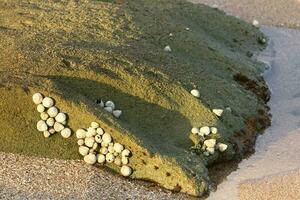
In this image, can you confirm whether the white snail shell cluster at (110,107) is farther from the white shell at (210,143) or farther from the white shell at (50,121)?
the white shell at (210,143)

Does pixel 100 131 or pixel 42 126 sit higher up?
pixel 100 131

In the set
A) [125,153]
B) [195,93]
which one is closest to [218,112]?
[195,93]

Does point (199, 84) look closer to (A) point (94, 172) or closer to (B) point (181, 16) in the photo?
(A) point (94, 172)

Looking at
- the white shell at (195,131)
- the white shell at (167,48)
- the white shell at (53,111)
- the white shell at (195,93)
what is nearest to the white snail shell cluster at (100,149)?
the white shell at (53,111)

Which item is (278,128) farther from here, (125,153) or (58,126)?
(58,126)

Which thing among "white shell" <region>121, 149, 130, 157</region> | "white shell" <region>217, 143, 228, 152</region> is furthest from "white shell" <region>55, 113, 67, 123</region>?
"white shell" <region>217, 143, 228, 152</region>

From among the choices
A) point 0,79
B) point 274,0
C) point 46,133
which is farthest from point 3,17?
point 274,0
